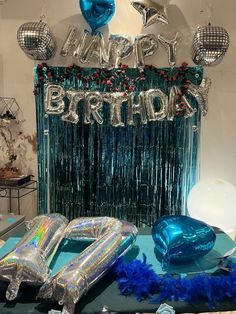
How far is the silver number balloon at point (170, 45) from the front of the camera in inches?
108

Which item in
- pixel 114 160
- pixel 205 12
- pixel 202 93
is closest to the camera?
pixel 202 93

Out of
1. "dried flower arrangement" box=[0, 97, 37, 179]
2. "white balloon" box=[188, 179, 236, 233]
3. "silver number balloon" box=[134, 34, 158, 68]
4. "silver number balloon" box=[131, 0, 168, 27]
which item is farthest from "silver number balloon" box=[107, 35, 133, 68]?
"white balloon" box=[188, 179, 236, 233]

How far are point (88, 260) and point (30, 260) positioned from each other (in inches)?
8.6

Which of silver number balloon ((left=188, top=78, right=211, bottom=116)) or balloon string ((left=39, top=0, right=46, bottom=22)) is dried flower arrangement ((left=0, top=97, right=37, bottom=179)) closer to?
balloon string ((left=39, top=0, right=46, bottom=22))

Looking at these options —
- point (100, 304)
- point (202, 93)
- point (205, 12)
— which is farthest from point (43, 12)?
point (100, 304)

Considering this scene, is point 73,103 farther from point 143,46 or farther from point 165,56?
point 165,56

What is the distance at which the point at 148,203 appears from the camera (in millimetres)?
3014

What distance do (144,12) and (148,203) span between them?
159 centimetres

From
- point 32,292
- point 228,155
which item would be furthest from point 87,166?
point 32,292

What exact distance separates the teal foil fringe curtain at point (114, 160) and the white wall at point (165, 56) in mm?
149

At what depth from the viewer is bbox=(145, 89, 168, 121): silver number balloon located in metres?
2.73

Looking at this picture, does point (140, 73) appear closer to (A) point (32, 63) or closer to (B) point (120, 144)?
(B) point (120, 144)

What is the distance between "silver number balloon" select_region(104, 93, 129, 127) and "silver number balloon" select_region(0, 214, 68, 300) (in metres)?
1.37

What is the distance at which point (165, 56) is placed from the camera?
288 centimetres
